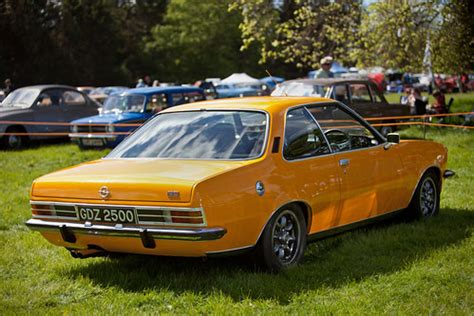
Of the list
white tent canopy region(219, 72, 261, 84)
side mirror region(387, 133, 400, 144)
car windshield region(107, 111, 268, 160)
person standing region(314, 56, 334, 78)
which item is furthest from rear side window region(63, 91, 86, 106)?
white tent canopy region(219, 72, 261, 84)

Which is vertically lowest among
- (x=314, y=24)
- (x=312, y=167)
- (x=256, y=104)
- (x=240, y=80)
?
(x=240, y=80)

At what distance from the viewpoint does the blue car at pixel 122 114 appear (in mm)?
16734

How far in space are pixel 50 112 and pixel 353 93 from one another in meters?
7.51

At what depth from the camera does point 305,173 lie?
249 inches

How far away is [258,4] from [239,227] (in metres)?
19.2

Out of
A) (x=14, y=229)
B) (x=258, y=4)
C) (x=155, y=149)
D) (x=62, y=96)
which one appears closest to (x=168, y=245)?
(x=155, y=149)

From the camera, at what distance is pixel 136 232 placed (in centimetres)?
555

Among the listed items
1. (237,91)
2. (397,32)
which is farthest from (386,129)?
(237,91)

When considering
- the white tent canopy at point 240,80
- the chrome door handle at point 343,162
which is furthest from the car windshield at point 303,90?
the white tent canopy at point 240,80

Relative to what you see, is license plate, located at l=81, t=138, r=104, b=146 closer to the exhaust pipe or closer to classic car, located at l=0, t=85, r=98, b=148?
classic car, located at l=0, t=85, r=98, b=148

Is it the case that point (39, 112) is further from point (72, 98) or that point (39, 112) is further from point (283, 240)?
point (283, 240)

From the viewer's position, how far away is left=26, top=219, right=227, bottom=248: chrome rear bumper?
17.7 ft

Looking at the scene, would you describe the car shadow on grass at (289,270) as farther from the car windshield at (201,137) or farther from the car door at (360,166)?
the car windshield at (201,137)

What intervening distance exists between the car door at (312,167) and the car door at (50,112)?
12.8 m
